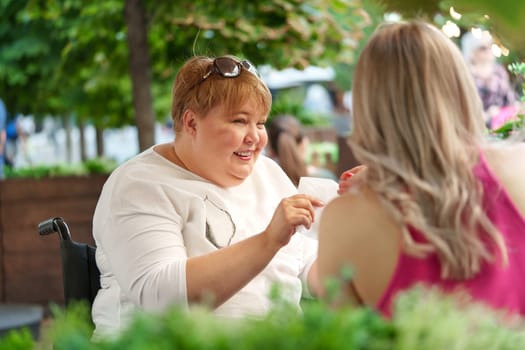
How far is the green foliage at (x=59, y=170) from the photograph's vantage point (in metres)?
7.59

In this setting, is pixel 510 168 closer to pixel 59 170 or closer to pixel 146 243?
pixel 146 243

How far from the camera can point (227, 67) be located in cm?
281

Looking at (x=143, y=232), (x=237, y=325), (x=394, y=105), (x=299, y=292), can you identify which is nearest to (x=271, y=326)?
(x=237, y=325)

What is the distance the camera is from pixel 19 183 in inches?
292

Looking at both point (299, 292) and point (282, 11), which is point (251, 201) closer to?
point (299, 292)

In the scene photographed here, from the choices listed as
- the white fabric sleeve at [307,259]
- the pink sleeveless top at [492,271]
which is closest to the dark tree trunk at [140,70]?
the white fabric sleeve at [307,259]

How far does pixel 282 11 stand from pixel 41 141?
1896 centimetres

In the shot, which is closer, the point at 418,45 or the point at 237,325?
the point at 237,325

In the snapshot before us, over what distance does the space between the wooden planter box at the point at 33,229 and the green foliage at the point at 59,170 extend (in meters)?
0.15

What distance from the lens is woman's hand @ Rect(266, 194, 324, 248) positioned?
7.88ft

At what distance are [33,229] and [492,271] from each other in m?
5.76

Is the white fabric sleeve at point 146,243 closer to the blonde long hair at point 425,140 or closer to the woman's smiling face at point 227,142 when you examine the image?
the woman's smiling face at point 227,142

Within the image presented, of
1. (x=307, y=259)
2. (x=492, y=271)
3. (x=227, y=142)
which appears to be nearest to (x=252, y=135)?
(x=227, y=142)

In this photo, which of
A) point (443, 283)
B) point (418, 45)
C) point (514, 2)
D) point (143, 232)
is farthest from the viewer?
point (143, 232)
